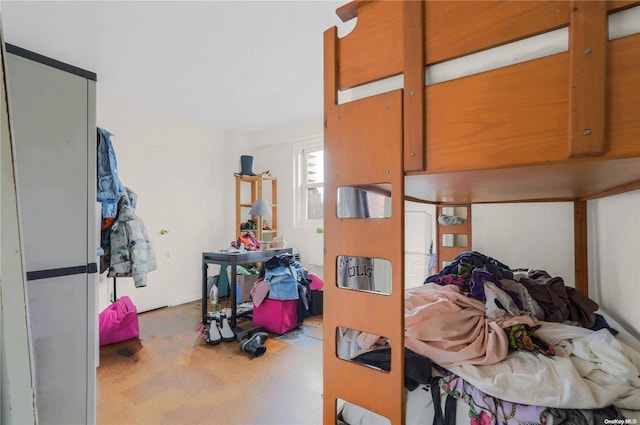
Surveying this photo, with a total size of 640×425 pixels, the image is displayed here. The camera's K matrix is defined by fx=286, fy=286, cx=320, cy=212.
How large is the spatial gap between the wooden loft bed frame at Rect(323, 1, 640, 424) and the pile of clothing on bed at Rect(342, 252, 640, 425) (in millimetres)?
215

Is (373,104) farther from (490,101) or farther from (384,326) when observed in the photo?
(384,326)

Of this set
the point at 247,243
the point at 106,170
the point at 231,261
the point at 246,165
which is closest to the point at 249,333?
the point at 231,261

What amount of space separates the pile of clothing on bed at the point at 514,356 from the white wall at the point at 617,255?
0.14m

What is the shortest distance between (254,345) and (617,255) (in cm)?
231

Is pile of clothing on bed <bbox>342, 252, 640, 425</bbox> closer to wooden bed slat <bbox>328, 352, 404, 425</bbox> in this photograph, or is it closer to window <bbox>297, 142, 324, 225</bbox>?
wooden bed slat <bbox>328, 352, 404, 425</bbox>

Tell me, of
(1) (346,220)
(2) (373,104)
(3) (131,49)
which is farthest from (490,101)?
(3) (131,49)

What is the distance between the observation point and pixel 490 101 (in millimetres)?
662

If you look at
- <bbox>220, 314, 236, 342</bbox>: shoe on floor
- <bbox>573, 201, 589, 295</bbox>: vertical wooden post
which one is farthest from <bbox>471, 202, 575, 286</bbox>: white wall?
<bbox>220, 314, 236, 342</bbox>: shoe on floor

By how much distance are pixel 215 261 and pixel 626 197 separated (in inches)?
114

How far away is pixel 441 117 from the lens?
0.72m

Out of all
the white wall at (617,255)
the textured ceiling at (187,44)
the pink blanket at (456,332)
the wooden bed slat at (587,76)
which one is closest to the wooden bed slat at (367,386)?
the pink blanket at (456,332)

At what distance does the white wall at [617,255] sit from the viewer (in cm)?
121

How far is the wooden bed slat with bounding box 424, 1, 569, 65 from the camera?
2.01 ft

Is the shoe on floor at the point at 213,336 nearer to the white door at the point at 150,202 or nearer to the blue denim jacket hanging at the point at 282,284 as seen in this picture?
the blue denim jacket hanging at the point at 282,284
